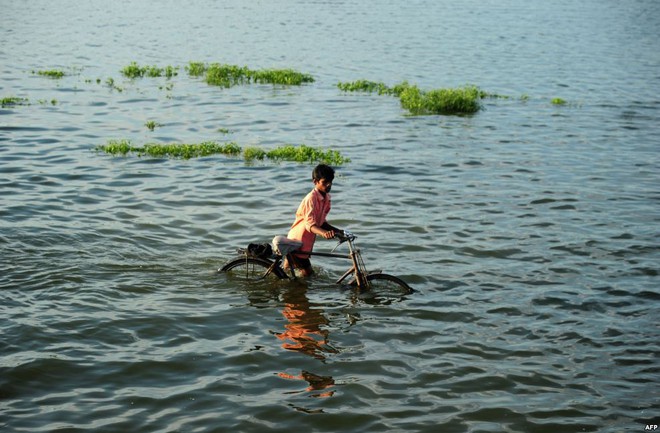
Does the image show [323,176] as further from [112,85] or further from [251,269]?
[112,85]

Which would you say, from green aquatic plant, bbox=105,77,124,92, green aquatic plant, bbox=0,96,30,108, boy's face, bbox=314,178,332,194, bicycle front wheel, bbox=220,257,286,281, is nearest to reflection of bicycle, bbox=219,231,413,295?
bicycle front wheel, bbox=220,257,286,281

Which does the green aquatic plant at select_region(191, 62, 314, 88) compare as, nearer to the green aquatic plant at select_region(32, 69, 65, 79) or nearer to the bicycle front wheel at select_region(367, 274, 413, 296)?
the green aquatic plant at select_region(32, 69, 65, 79)

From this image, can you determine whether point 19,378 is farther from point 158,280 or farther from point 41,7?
point 41,7

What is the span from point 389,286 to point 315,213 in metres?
1.75

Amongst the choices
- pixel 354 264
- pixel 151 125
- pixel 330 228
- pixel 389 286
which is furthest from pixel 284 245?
pixel 151 125

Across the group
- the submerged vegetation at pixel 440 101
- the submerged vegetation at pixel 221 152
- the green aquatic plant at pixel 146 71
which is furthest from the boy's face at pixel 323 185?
the green aquatic plant at pixel 146 71

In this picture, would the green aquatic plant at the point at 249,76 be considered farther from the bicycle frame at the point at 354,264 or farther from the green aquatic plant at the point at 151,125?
the bicycle frame at the point at 354,264

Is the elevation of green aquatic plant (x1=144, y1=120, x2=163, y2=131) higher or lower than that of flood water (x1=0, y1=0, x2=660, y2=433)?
higher

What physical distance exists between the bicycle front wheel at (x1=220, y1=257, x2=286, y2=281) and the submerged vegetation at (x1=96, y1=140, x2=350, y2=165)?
7.54m

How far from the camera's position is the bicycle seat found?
471 inches

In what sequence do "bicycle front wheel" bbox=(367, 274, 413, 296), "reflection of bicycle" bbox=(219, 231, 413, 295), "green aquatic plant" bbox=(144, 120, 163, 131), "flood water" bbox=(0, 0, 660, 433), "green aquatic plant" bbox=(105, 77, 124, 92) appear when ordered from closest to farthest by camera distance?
"flood water" bbox=(0, 0, 660, 433)
"reflection of bicycle" bbox=(219, 231, 413, 295)
"bicycle front wheel" bbox=(367, 274, 413, 296)
"green aquatic plant" bbox=(144, 120, 163, 131)
"green aquatic plant" bbox=(105, 77, 124, 92)

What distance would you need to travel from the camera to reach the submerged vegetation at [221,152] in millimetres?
20234

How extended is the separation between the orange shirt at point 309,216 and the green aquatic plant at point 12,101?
1617 cm

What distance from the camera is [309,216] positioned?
1184 centimetres
